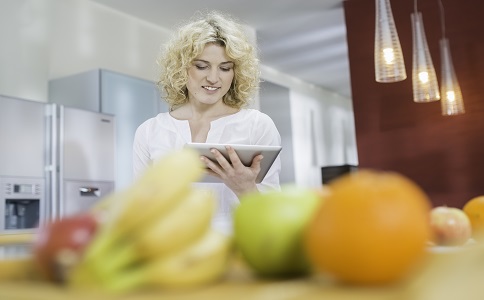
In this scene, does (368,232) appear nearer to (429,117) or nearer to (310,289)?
(310,289)

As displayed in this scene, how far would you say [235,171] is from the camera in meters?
1.75

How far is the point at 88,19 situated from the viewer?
530 cm

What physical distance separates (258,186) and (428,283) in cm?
158

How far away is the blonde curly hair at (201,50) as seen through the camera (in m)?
2.12

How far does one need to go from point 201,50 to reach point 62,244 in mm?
1706

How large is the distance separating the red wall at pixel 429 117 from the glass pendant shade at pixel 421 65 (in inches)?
62.7

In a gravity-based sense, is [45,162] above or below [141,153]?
above

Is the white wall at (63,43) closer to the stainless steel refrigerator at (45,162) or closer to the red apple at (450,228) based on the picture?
the stainless steel refrigerator at (45,162)

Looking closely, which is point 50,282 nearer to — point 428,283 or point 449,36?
point 428,283

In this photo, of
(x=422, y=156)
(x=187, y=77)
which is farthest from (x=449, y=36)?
(x=187, y=77)

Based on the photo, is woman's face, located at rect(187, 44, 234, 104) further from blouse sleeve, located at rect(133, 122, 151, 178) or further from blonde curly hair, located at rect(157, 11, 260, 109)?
blouse sleeve, located at rect(133, 122, 151, 178)

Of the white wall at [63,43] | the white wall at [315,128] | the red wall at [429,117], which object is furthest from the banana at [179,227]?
the white wall at [315,128]

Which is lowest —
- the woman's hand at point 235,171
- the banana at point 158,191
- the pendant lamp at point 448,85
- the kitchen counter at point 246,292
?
the kitchen counter at point 246,292

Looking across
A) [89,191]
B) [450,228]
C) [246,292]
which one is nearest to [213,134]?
[450,228]
